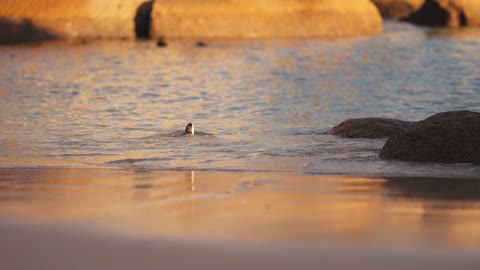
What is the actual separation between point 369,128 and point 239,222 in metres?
6.67

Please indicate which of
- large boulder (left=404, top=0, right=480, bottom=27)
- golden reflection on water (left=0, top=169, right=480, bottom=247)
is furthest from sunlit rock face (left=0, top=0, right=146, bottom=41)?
golden reflection on water (left=0, top=169, right=480, bottom=247)

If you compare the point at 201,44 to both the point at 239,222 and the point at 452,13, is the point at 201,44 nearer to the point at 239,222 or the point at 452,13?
the point at 452,13

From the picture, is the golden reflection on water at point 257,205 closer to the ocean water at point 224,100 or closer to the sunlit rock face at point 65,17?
the ocean water at point 224,100

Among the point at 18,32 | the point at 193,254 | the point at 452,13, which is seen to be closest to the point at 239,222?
the point at 193,254

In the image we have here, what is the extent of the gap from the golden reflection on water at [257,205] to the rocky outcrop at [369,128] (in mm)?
3814

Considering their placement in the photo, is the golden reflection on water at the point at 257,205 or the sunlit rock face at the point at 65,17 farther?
the sunlit rock face at the point at 65,17

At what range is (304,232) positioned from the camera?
6.18 m

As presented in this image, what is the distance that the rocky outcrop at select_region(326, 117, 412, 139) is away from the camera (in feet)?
42.0

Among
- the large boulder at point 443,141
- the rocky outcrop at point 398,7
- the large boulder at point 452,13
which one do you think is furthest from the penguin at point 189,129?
the rocky outcrop at point 398,7

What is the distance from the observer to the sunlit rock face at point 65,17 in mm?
37531

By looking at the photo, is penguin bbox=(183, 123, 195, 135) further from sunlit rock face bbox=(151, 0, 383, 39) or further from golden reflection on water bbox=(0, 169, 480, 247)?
sunlit rock face bbox=(151, 0, 383, 39)

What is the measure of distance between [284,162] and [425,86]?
12.1 meters

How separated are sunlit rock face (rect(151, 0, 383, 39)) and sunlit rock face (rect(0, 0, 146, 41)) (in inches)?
67.5

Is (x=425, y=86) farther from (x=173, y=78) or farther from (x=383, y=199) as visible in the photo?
(x=383, y=199)
